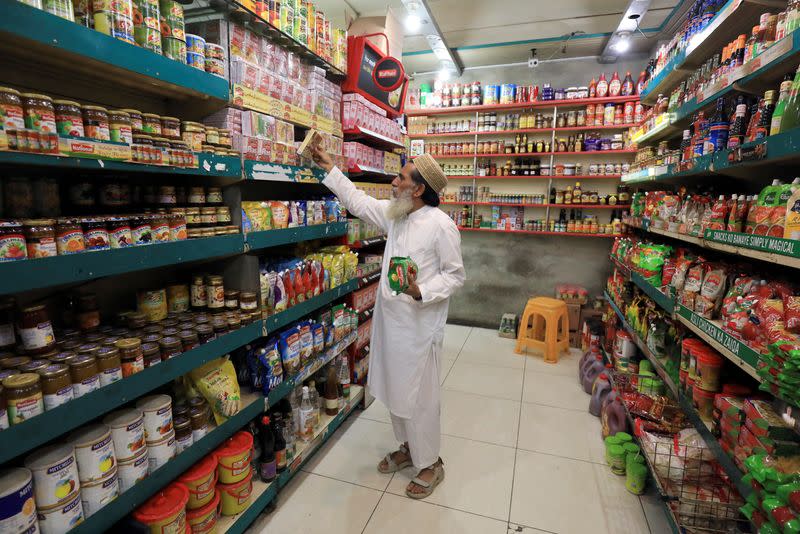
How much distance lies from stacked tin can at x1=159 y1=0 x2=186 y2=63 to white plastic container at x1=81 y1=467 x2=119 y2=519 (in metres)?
1.63

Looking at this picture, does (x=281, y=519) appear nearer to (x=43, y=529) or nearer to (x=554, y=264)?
(x=43, y=529)

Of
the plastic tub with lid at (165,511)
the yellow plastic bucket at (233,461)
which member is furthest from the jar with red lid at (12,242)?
the yellow plastic bucket at (233,461)

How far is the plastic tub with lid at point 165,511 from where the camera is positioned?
63.9 inches

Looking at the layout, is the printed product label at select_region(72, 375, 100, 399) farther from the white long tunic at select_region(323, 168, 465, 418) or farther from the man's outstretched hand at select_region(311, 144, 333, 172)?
the man's outstretched hand at select_region(311, 144, 333, 172)

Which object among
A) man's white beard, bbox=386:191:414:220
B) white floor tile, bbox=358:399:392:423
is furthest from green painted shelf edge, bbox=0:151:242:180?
white floor tile, bbox=358:399:392:423

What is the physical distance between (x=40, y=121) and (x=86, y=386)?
85cm

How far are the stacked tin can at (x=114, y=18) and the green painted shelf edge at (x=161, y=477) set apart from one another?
163cm

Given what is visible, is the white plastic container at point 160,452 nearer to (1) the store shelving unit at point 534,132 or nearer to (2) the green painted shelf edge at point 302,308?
(2) the green painted shelf edge at point 302,308

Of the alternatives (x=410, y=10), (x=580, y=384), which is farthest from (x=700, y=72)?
(x=580, y=384)

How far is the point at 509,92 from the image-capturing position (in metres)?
5.62

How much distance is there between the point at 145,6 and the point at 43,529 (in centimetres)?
184

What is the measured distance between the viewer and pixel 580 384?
4.23 meters

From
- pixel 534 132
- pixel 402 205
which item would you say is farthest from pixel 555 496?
pixel 534 132

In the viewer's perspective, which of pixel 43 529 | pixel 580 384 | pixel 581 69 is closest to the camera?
pixel 43 529
